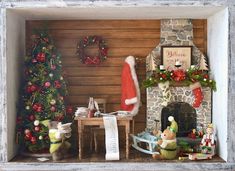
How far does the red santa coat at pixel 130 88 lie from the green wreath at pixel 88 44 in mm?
261

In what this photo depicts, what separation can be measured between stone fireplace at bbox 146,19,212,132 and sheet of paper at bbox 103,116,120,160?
46cm

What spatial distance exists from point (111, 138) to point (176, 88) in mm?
808

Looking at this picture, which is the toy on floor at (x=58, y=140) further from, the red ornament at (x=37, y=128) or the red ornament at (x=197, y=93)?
the red ornament at (x=197, y=93)

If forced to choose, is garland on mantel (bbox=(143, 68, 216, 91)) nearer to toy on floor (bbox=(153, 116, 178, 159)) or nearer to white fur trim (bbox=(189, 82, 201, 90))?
white fur trim (bbox=(189, 82, 201, 90))

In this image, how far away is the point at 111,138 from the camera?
3234 millimetres

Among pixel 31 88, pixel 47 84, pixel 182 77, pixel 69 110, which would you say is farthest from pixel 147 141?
pixel 31 88

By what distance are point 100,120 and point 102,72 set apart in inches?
25.2

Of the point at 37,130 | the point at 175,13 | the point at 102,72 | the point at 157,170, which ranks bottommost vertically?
the point at 157,170

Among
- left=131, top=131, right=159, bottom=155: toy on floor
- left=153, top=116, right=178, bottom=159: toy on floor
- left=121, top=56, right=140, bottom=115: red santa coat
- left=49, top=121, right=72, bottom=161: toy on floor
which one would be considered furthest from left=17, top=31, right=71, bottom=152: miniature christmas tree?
left=153, top=116, right=178, bottom=159: toy on floor

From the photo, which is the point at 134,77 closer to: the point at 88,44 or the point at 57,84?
the point at 88,44

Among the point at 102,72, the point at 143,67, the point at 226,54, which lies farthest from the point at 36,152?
the point at 226,54

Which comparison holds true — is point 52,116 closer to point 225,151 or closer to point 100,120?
point 100,120

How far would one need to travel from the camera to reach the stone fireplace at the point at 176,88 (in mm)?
3504

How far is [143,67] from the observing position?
3.63 metres
